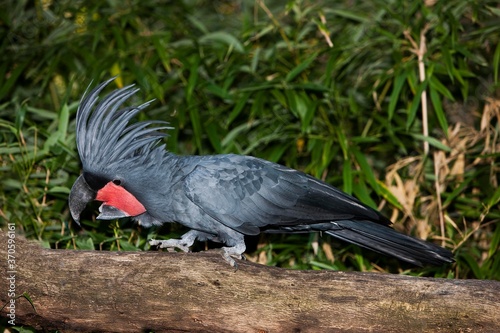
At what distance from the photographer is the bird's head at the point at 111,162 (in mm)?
3410

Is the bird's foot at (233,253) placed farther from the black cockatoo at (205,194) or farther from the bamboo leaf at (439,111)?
the bamboo leaf at (439,111)

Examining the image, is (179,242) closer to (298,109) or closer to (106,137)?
(106,137)

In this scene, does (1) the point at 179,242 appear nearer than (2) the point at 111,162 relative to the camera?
No

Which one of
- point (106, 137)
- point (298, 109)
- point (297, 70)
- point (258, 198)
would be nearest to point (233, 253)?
point (258, 198)

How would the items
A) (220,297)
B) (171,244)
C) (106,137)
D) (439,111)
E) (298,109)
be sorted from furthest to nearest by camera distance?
(298,109), (439,111), (171,244), (106,137), (220,297)

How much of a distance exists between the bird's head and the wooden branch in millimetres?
420

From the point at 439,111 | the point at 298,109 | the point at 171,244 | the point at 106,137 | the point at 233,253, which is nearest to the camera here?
the point at 233,253

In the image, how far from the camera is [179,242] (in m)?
3.58

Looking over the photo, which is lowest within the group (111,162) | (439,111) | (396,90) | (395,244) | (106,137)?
(395,244)

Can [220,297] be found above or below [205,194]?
below

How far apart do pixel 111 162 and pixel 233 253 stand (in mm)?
805

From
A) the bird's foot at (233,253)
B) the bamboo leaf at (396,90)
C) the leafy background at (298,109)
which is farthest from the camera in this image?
the bamboo leaf at (396,90)

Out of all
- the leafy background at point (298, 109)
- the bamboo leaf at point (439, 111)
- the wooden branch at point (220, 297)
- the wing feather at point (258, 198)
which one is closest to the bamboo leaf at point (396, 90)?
the leafy background at point (298, 109)

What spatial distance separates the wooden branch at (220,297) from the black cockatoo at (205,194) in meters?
0.34
